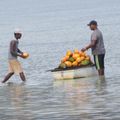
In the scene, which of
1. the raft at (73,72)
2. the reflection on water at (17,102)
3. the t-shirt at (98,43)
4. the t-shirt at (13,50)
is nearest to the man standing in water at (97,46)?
the t-shirt at (98,43)

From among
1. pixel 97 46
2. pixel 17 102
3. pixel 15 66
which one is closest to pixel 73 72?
pixel 97 46

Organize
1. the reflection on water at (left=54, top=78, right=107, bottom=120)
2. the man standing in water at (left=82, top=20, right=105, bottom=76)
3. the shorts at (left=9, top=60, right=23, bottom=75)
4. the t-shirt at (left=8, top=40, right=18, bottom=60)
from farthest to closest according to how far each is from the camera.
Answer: the shorts at (left=9, top=60, right=23, bottom=75), the t-shirt at (left=8, top=40, right=18, bottom=60), the man standing in water at (left=82, top=20, right=105, bottom=76), the reflection on water at (left=54, top=78, right=107, bottom=120)

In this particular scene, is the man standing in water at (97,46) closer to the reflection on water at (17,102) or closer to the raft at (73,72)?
the raft at (73,72)

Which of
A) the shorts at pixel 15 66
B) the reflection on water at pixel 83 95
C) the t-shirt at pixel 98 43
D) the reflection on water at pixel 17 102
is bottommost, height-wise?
the reflection on water at pixel 83 95

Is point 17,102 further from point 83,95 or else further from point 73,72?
point 73,72

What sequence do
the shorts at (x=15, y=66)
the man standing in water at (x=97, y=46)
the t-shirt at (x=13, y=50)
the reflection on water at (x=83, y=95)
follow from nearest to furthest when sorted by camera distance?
the reflection on water at (x=83, y=95) < the man standing in water at (x=97, y=46) < the t-shirt at (x=13, y=50) < the shorts at (x=15, y=66)

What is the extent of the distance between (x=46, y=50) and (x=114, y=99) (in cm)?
2160

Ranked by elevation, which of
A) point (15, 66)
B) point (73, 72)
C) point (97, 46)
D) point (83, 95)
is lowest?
point (83, 95)

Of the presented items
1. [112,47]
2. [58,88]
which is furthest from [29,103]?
[112,47]

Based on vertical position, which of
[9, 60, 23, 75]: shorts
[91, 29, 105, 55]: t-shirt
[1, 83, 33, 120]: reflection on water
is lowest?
[1, 83, 33, 120]: reflection on water

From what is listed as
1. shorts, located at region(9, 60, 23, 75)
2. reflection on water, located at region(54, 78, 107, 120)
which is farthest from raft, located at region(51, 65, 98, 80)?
shorts, located at region(9, 60, 23, 75)

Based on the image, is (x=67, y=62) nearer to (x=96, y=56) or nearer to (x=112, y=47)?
(x=96, y=56)

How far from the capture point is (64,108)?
46.9 ft

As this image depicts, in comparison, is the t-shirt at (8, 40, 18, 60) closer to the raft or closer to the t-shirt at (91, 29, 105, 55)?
the raft
